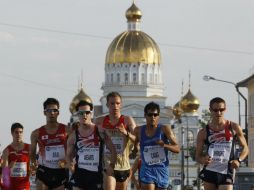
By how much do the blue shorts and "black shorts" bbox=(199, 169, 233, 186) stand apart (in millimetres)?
1000

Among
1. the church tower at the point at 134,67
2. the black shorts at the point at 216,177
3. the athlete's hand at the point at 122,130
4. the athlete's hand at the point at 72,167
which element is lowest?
the black shorts at the point at 216,177

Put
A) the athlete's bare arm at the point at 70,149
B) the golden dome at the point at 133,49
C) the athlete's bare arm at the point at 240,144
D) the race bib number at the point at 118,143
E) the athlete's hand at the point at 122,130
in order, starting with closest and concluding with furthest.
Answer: the athlete's bare arm at the point at 240,144, the athlete's bare arm at the point at 70,149, the athlete's hand at the point at 122,130, the race bib number at the point at 118,143, the golden dome at the point at 133,49

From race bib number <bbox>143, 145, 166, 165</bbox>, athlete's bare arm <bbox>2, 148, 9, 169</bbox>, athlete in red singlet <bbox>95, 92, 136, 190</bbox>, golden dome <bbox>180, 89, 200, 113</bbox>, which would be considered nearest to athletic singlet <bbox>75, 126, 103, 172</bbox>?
race bib number <bbox>143, 145, 166, 165</bbox>

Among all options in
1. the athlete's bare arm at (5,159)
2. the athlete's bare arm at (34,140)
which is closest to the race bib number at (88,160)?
the athlete's bare arm at (34,140)

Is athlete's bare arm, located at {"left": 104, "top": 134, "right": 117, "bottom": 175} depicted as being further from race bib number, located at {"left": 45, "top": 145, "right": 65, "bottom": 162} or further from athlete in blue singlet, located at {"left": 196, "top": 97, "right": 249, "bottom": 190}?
athlete in blue singlet, located at {"left": 196, "top": 97, "right": 249, "bottom": 190}

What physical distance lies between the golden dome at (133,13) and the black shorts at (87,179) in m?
126

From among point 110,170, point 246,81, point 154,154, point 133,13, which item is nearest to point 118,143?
point 110,170

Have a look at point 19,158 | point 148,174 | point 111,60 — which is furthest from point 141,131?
point 111,60

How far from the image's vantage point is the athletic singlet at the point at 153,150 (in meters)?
16.9

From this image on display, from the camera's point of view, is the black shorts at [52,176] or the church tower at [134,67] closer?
the black shorts at [52,176]

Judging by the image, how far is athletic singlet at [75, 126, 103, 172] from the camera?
16.0 meters

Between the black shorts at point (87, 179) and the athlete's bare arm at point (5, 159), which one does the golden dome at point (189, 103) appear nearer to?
the athlete's bare arm at point (5, 159)

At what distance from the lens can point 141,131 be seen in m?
17.0

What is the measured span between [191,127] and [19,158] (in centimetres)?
12385
